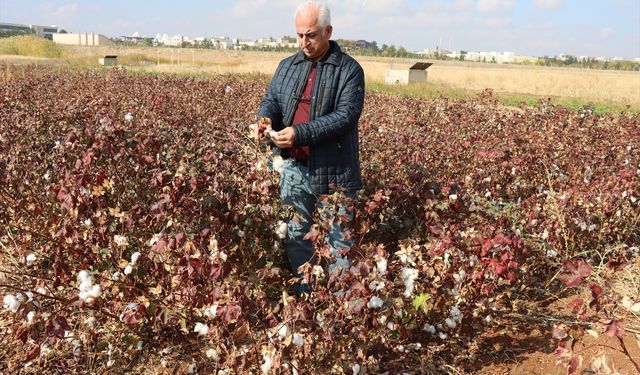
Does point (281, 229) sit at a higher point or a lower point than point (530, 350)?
higher

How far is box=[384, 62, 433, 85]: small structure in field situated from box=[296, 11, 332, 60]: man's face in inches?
841

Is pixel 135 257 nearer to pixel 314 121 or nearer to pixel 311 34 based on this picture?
pixel 314 121

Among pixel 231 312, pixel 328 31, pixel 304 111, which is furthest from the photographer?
pixel 304 111

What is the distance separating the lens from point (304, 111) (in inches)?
116

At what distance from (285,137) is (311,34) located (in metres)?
0.54

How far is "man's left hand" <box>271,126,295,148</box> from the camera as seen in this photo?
264cm

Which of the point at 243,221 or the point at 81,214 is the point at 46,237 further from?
the point at 243,221

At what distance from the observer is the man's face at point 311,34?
2688 mm

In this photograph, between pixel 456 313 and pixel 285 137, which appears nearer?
pixel 456 313

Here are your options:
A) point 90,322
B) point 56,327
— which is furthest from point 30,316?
point 90,322

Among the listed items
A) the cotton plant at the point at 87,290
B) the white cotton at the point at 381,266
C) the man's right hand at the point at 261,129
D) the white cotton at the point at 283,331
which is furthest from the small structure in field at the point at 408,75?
the white cotton at the point at 283,331

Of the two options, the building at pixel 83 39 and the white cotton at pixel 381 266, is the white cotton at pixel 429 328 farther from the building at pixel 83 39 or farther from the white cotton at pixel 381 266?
the building at pixel 83 39

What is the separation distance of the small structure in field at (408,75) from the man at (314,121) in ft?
69.7

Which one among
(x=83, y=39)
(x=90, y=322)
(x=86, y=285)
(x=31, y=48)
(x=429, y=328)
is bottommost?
(x=429, y=328)
